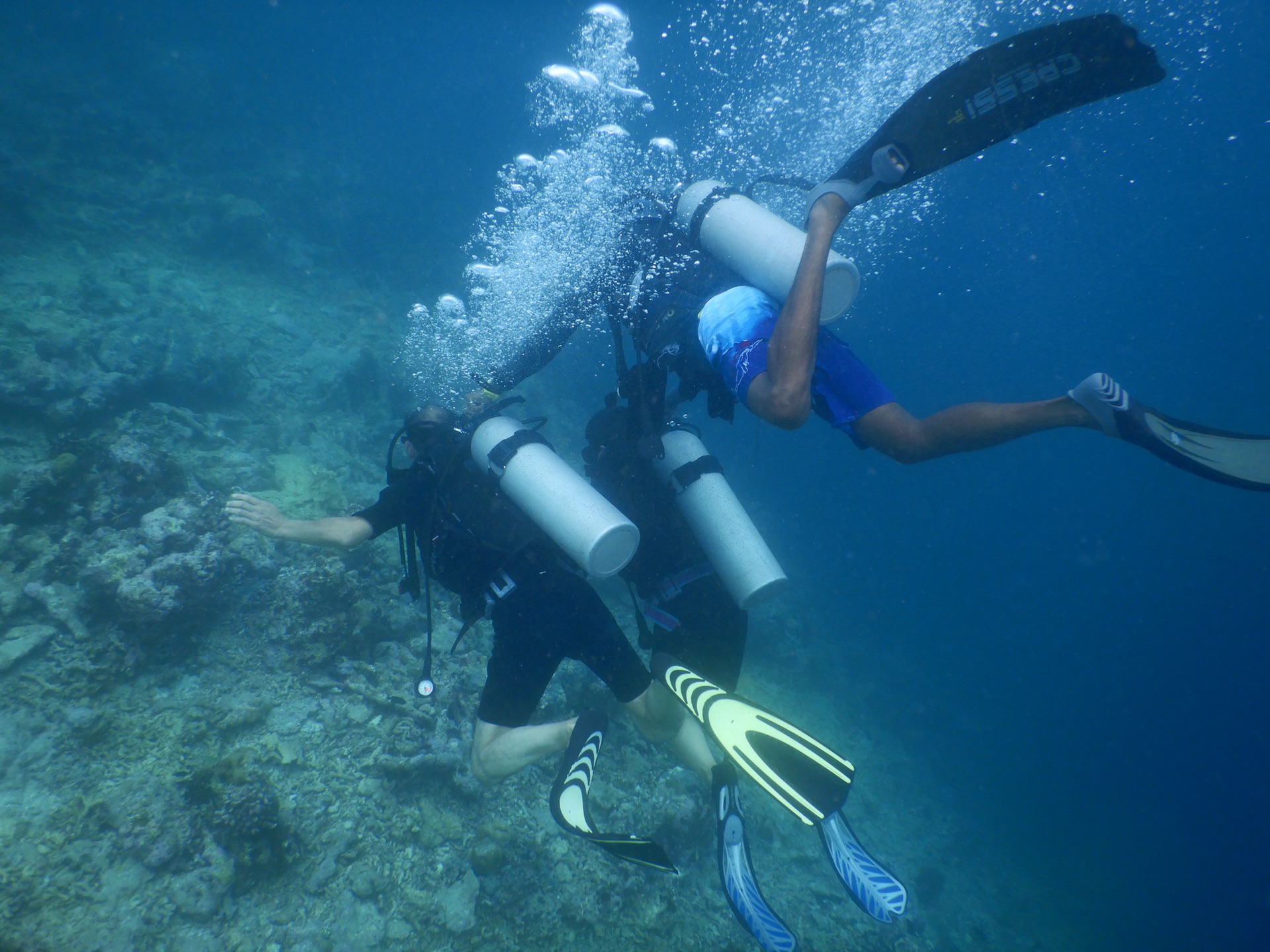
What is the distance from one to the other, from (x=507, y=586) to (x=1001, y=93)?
4.31 metres

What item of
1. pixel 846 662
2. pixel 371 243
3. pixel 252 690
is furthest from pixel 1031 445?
pixel 252 690

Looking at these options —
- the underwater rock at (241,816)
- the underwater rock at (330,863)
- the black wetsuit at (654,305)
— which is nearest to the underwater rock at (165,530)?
the underwater rock at (241,816)

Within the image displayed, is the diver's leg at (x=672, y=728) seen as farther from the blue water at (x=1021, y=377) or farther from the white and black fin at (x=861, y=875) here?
the blue water at (x=1021, y=377)

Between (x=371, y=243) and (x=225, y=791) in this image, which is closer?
(x=225, y=791)

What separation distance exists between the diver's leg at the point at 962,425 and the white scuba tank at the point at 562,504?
63.6 inches

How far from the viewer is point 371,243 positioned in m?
20.2

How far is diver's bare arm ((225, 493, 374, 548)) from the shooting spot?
11.2 feet

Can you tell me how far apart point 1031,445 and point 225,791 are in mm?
71134

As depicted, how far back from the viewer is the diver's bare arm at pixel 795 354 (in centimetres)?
229

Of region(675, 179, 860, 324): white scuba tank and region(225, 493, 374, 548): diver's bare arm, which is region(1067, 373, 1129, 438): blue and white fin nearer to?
region(675, 179, 860, 324): white scuba tank

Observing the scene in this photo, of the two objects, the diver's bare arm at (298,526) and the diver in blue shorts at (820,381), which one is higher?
the diver in blue shorts at (820,381)

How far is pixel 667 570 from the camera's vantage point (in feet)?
13.2

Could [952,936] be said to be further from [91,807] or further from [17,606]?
[17,606]

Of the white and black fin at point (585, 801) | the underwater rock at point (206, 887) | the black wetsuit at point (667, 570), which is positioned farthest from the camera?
the black wetsuit at point (667, 570)
